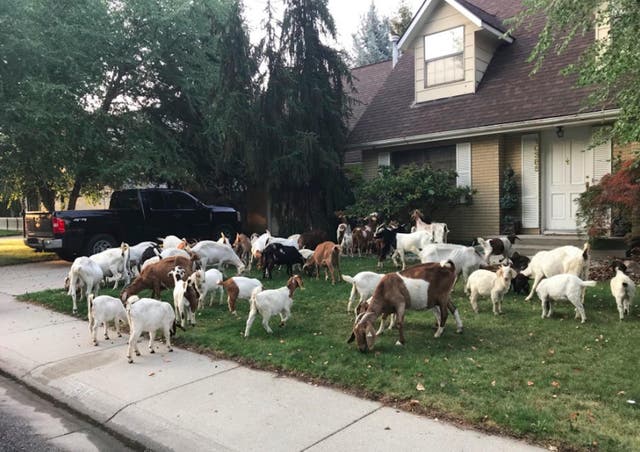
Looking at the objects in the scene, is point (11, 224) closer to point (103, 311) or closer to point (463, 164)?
point (463, 164)

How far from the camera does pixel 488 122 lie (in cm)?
1394

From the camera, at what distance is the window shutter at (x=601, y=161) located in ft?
41.7

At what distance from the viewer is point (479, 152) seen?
1461 centimetres

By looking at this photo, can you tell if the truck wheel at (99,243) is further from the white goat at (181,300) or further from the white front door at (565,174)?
the white front door at (565,174)

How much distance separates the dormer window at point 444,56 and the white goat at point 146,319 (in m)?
12.7

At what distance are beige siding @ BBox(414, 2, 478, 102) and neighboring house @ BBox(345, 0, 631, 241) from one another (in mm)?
32

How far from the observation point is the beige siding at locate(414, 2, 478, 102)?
15219 millimetres

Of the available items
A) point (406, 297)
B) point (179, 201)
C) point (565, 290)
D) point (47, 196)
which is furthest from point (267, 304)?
point (47, 196)

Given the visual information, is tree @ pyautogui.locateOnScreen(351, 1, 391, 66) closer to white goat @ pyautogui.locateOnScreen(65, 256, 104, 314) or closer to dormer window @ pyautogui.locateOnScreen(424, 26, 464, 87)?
dormer window @ pyautogui.locateOnScreen(424, 26, 464, 87)

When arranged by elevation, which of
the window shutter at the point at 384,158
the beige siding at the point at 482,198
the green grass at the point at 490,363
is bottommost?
the green grass at the point at 490,363

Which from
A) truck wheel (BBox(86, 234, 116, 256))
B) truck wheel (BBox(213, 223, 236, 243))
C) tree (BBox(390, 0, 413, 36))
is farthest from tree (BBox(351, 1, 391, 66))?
truck wheel (BBox(86, 234, 116, 256))

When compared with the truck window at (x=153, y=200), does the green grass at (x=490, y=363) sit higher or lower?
lower

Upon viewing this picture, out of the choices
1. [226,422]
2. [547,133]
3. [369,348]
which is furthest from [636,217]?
[226,422]

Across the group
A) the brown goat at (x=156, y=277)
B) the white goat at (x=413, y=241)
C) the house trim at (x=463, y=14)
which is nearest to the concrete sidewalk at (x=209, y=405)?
the brown goat at (x=156, y=277)
